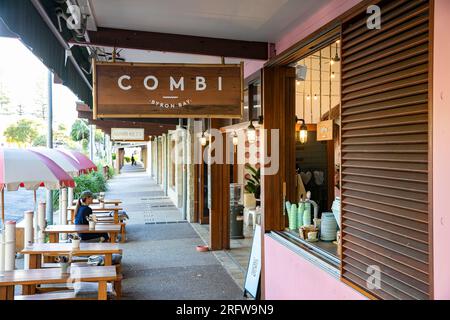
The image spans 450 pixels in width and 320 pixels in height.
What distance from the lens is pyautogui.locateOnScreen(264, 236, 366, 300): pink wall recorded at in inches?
129

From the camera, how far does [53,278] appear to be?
4.29m

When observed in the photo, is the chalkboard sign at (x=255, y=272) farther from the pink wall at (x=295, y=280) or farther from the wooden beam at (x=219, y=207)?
the wooden beam at (x=219, y=207)

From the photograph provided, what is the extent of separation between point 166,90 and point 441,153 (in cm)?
259

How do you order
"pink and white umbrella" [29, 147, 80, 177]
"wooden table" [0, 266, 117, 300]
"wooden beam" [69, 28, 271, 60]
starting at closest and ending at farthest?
"wooden table" [0, 266, 117, 300] → "wooden beam" [69, 28, 271, 60] → "pink and white umbrella" [29, 147, 80, 177]

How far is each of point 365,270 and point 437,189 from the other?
0.92 m

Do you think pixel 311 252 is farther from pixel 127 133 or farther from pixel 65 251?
pixel 127 133

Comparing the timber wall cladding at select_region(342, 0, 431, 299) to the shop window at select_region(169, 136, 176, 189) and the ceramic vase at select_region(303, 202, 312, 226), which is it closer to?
the ceramic vase at select_region(303, 202, 312, 226)

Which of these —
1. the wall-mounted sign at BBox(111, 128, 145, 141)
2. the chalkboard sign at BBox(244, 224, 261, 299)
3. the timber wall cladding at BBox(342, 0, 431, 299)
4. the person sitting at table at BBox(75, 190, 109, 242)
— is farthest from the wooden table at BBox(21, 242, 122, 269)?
the wall-mounted sign at BBox(111, 128, 145, 141)

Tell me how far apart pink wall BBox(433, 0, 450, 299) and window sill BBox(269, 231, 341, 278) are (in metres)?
1.17

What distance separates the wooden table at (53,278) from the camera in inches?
162

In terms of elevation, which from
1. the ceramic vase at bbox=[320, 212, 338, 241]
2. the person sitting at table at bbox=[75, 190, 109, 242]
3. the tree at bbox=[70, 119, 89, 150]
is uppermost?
the tree at bbox=[70, 119, 89, 150]

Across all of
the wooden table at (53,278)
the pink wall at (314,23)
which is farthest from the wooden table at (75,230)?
the pink wall at (314,23)

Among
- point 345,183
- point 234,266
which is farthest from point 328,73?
point 345,183

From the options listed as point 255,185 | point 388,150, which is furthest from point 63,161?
point 388,150
